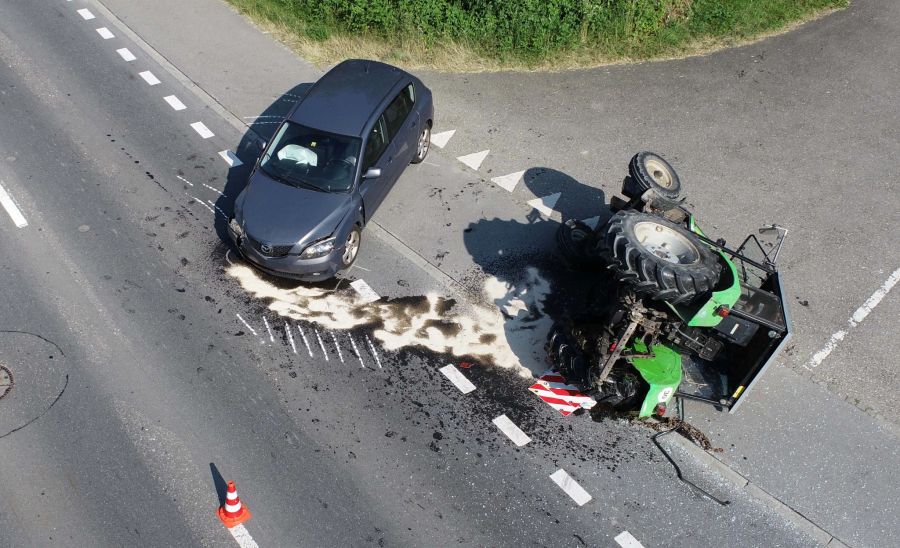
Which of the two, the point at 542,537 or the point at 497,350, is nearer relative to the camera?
the point at 542,537

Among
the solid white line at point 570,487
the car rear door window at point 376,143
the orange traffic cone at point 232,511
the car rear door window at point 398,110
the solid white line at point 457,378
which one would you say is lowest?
the orange traffic cone at point 232,511

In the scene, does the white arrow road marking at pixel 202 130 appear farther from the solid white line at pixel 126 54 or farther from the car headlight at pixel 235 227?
the car headlight at pixel 235 227

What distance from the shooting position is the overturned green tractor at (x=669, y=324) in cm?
826

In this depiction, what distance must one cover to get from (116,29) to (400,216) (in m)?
8.83

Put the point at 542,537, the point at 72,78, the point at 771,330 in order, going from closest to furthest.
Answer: the point at 542,537 < the point at 771,330 < the point at 72,78

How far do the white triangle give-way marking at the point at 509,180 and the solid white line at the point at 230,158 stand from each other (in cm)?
448

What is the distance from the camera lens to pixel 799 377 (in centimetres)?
995

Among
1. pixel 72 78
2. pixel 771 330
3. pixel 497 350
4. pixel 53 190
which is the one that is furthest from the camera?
pixel 72 78

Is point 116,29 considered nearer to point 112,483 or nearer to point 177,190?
point 177,190

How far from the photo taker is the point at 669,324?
8844mm

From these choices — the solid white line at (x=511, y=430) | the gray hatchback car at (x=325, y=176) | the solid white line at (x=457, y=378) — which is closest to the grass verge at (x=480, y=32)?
the gray hatchback car at (x=325, y=176)

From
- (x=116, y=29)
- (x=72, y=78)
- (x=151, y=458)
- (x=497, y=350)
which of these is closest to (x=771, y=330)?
(x=497, y=350)

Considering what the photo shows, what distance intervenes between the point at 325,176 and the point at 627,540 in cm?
632

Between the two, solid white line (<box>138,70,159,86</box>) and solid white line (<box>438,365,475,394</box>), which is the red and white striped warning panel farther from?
solid white line (<box>138,70,159,86</box>)
